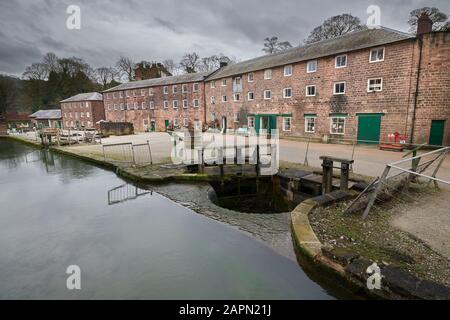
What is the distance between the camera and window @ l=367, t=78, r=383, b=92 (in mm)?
15894

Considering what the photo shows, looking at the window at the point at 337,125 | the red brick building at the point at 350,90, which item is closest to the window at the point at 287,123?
the red brick building at the point at 350,90

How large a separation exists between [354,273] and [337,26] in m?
41.0

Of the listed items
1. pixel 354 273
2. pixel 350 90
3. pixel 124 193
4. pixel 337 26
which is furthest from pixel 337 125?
pixel 337 26

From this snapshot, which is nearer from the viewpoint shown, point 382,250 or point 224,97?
point 382,250

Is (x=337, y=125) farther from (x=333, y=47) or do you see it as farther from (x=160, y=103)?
(x=160, y=103)

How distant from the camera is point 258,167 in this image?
908cm

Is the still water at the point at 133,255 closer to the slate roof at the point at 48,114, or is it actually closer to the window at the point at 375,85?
the window at the point at 375,85

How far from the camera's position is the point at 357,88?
Answer: 1697 cm

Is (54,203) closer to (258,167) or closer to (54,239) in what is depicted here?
(54,239)

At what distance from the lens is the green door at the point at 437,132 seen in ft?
46.2

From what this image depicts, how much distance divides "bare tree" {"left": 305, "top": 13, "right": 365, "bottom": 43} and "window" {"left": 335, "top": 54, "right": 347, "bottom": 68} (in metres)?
19.5

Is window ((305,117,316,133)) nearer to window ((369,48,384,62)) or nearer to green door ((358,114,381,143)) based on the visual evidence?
green door ((358,114,381,143))

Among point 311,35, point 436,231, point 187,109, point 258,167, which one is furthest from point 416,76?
point 311,35
